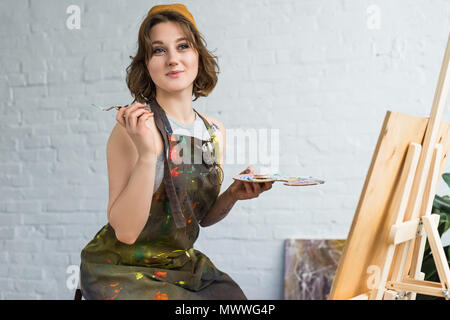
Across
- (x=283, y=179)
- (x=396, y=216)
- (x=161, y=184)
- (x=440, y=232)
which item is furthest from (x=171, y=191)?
(x=440, y=232)

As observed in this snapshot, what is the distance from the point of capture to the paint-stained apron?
116cm

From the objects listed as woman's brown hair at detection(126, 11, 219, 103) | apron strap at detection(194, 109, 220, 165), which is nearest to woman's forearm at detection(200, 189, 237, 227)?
apron strap at detection(194, 109, 220, 165)

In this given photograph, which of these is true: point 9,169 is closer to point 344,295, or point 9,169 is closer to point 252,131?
point 252,131

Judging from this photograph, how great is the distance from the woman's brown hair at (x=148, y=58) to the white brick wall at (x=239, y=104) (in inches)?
33.2

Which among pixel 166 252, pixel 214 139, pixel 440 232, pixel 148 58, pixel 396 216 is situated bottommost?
pixel 440 232

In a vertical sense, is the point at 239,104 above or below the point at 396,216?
above

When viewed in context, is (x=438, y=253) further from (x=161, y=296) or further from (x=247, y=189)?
(x=161, y=296)

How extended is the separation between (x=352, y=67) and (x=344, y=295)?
1.39 meters

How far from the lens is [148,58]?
4.20ft

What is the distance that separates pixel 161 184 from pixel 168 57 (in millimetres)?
354

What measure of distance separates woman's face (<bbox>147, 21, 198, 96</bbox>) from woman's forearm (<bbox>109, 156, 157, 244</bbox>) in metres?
0.27

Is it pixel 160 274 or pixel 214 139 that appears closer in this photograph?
pixel 160 274

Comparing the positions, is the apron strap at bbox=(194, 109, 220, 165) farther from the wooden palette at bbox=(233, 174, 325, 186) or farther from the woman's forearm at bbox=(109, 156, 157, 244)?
the woman's forearm at bbox=(109, 156, 157, 244)
